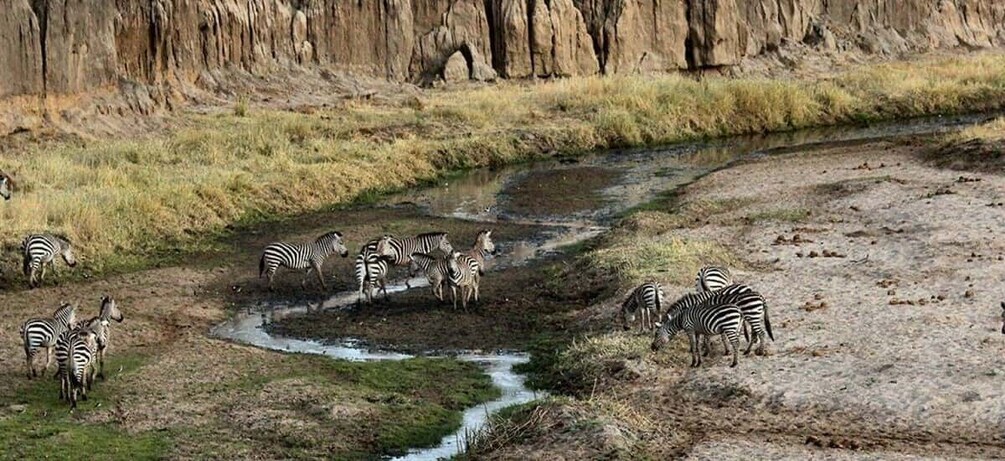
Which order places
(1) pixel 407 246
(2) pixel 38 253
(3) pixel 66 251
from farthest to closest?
(1) pixel 407 246
(3) pixel 66 251
(2) pixel 38 253

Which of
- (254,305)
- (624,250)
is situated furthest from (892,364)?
(254,305)

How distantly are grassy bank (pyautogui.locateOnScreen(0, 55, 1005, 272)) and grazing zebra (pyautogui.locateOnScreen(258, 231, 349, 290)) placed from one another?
292cm

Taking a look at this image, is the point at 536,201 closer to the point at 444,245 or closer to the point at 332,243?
the point at 444,245

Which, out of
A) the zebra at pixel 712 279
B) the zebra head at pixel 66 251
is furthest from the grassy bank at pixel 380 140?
the zebra at pixel 712 279

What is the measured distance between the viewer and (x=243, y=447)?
1612 centimetres

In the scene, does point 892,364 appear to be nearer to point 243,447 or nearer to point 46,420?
point 243,447

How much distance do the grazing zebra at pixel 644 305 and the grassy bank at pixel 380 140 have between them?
968 centimetres

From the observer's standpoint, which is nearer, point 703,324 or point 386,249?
point 703,324

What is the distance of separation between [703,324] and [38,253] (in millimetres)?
11209

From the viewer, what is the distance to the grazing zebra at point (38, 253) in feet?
78.6

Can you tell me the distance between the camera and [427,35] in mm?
51219

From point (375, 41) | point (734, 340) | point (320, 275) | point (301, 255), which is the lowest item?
point (320, 275)

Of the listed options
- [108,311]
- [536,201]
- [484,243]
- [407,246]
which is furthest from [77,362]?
[536,201]

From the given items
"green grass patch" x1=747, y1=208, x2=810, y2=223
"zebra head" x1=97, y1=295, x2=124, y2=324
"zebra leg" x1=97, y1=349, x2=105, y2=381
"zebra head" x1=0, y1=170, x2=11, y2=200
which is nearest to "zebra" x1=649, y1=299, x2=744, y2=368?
"zebra leg" x1=97, y1=349, x2=105, y2=381
